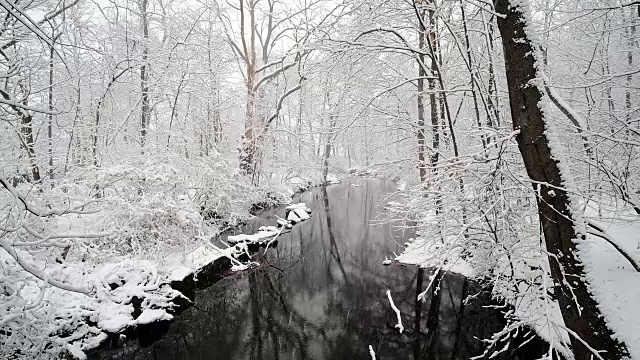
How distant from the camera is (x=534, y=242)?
5871 mm

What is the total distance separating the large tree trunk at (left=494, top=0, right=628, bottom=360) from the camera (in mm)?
2852

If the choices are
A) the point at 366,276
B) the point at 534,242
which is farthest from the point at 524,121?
the point at 366,276

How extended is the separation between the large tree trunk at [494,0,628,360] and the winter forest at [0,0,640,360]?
17mm

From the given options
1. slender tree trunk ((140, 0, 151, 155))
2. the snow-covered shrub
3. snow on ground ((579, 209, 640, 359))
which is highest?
slender tree trunk ((140, 0, 151, 155))

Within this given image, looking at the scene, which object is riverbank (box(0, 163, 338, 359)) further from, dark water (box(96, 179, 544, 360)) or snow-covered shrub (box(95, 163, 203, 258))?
dark water (box(96, 179, 544, 360))

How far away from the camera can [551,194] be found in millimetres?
2895

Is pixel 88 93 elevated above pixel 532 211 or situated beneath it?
elevated above

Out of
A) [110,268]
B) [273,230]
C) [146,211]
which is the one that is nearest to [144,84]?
[146,211]

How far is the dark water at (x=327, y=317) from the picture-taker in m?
5.97

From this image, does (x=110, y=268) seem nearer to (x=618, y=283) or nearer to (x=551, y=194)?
(x=551, y=194)

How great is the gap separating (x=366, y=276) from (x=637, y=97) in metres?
6.64

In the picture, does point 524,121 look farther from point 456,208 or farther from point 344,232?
point 344,232

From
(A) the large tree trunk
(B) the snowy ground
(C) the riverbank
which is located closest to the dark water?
(C) the riverbank

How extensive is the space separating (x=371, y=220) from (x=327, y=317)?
2.46 meters
